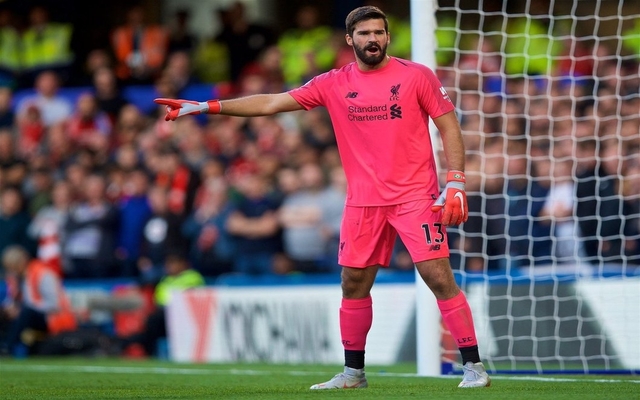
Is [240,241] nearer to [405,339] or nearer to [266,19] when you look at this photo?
[405,339]

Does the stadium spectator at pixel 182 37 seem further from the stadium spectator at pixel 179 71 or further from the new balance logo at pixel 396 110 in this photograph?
the new balance logo at pixel 396 110

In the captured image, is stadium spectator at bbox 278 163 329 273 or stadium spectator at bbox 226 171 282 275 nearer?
stadium spectator at bbox 278 163 329 273

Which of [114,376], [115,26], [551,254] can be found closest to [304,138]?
[551,254]

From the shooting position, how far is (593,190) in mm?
10141

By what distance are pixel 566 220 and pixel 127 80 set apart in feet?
28.2

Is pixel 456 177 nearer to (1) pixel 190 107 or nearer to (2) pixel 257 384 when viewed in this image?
(1) pixel 190 107

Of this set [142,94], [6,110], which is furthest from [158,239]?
[6,110]

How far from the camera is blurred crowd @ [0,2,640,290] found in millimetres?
10305

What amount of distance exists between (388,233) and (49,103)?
11.3m

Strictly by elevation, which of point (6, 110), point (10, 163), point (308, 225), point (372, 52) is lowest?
point (308, 225)

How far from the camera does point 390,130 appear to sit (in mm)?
6539

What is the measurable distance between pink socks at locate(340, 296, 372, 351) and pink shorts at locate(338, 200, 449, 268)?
0.25 metres

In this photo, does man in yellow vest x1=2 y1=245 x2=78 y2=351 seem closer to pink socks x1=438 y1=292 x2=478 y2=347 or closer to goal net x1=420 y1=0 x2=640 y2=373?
goal net x1=420 y1=0 x2=640 y2=373

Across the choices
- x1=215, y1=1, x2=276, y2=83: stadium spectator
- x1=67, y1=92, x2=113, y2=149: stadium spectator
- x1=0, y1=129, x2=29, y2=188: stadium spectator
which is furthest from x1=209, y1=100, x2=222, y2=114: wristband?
x1=0, y1=129, x2=29, y2=188: stadium spectator
